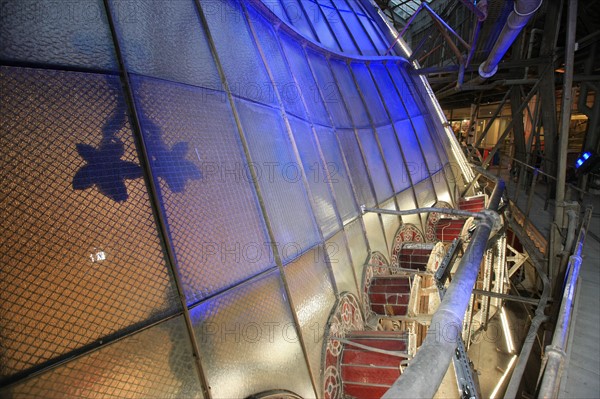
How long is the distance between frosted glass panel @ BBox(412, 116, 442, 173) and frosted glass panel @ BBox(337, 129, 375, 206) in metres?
3.80

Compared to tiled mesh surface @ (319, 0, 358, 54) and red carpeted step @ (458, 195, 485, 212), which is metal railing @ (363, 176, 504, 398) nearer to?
red carpeted step @ (458, 195, 485, 212)

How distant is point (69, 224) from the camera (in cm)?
196

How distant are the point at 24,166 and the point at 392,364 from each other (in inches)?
148

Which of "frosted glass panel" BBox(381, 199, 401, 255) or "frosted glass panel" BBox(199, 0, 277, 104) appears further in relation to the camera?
"frosted glass panel" BBox(381, 199, 401, 255)

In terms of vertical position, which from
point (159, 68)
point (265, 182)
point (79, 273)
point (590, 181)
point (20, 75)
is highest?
point (159, 68)

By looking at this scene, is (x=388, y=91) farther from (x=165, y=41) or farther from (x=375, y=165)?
(x=165, y=41)

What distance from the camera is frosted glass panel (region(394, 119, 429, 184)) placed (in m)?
7.78

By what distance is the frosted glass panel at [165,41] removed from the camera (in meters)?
2.55

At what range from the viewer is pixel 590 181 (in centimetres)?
1180

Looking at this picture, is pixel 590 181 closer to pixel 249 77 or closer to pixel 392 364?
pixel 392 364

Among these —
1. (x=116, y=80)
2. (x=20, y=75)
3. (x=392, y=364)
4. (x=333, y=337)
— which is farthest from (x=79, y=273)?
(x=392, y=364)

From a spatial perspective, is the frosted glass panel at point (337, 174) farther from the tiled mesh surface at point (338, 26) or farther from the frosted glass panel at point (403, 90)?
the frosted glass panel at point (403, 90)

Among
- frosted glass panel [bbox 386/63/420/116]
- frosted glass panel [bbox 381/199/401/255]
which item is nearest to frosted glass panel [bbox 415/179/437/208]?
frosted glass panel [bbox 381/199/401/255]

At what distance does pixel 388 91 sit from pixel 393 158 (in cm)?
280
